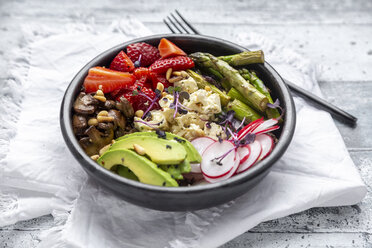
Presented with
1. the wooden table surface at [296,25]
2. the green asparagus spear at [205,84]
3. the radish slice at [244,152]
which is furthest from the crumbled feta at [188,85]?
the wooden table surface at [296,25]

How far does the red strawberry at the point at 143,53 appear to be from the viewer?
306cm

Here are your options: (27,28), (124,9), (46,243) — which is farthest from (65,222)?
(124,9)

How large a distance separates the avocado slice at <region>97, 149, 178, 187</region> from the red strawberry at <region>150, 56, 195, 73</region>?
0.82m

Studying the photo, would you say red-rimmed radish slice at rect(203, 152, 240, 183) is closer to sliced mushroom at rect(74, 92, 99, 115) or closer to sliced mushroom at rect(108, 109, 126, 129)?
sliced mushroom at rect(108, 109, 126, 129)

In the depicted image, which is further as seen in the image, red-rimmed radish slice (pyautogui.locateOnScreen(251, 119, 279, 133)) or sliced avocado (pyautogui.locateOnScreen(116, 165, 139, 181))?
red-rimmed radish slice (pyautogui.locateOnScreen(251, 119, 279, 133))

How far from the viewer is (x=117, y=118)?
2699 mm

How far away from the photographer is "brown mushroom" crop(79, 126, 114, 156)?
8.50 feet

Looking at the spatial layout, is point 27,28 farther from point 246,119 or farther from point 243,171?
point 243,171

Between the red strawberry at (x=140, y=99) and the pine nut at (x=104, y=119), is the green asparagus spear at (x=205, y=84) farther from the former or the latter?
the pine nut at (x=104, y=119)

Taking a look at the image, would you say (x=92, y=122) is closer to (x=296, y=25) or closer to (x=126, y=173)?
(x=126, y=173)

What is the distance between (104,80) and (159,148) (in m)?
0.72

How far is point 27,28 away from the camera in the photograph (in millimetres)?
3863

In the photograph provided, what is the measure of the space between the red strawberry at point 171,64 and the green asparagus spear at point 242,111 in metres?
0.43

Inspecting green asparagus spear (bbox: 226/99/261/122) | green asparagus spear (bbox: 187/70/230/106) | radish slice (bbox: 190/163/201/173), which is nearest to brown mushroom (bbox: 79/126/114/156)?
radish slice (bbox: 190/163/201/173)
